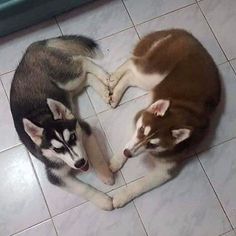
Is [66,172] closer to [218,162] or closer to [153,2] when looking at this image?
[218,162]

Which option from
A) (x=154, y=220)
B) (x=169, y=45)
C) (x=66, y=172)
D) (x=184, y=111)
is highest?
(x=169, y=45)

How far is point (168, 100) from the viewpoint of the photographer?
5.75 ft

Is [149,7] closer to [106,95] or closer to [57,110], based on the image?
[106,95]

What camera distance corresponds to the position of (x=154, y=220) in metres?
2.02

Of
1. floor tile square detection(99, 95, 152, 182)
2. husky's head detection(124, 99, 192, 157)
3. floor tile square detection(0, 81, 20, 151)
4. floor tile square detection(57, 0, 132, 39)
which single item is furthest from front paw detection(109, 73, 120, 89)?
floor tile square detection(0, 81, 20, 151)

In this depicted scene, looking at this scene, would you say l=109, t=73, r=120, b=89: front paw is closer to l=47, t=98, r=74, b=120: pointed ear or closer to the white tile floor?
the white tile floor

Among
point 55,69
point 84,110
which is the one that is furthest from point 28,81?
point 84,110

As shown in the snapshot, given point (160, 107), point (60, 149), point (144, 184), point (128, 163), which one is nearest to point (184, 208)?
point (144, 184)

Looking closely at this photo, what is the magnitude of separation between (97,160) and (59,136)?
37 centimetres

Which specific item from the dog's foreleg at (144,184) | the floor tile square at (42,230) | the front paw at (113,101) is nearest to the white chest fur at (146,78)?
the front paw at (113,101)

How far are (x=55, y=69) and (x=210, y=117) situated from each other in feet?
2.45

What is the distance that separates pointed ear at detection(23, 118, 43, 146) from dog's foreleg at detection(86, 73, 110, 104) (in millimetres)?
512

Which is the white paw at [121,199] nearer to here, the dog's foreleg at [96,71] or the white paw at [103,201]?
the white paw at [103,201]

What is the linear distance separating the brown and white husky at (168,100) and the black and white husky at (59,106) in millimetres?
156
